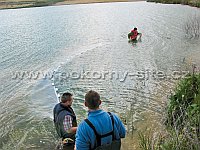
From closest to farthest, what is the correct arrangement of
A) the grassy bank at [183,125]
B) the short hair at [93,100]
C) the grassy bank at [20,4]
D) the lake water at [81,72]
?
the short hair at [93,100] → the grassy bank at [183,125] → the lake water at [81,72] → the grassy bank at [20,4]

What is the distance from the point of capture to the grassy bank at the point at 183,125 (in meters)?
5.40

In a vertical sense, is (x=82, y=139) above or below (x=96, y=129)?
below

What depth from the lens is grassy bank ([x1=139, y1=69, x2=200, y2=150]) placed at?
540 cm

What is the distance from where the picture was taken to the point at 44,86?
14.9 m

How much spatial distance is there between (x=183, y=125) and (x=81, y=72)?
36.0ft

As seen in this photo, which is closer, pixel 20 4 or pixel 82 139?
pixel 82 139

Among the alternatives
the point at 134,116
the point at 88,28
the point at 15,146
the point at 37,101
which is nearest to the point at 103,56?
the point at 37,101

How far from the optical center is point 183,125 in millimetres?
6141

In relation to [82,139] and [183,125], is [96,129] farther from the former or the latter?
[183,125]

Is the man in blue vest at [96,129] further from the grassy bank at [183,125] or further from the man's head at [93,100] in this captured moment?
the grassy bank at [183,125]

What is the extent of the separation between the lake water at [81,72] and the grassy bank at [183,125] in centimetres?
227

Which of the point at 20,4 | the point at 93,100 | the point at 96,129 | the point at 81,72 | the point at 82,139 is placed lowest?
the point at 81,72

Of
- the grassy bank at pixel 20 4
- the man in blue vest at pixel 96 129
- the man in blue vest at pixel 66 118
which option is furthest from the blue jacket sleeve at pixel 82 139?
the grassy bank at pixel 20 4

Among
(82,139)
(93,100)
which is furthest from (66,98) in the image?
(93,100)
